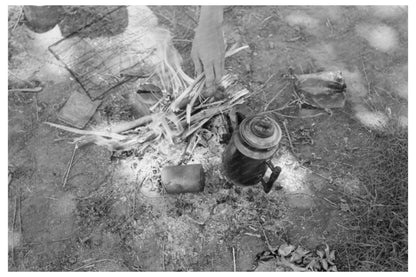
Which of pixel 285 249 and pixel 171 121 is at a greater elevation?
pixel 171 121

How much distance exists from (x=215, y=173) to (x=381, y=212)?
5.52ft

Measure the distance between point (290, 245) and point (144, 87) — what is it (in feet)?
7.05

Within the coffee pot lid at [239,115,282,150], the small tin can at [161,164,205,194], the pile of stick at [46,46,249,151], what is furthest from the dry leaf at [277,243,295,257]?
the pile of stick at [46,46,249,151]

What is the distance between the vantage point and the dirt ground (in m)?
3.30

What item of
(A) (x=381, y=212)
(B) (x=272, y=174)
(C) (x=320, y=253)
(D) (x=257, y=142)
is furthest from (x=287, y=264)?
(D) (x=257, y=142)

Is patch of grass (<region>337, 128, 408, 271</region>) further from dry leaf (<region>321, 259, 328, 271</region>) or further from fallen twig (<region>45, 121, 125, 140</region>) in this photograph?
fallen twig (<region>45, 121, 125, 140</region>)

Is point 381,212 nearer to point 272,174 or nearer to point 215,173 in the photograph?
point 272,174

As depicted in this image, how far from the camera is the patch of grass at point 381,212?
3250 mm

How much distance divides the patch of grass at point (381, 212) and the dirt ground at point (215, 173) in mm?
74

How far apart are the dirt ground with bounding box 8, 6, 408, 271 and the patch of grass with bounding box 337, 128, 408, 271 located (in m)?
0.07

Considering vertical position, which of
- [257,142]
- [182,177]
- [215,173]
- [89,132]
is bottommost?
[215,173]

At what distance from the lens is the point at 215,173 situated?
143 inches

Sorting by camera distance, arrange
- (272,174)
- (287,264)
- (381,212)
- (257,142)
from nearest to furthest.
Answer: (257,142), (272,174), (287,264), (381,212)
